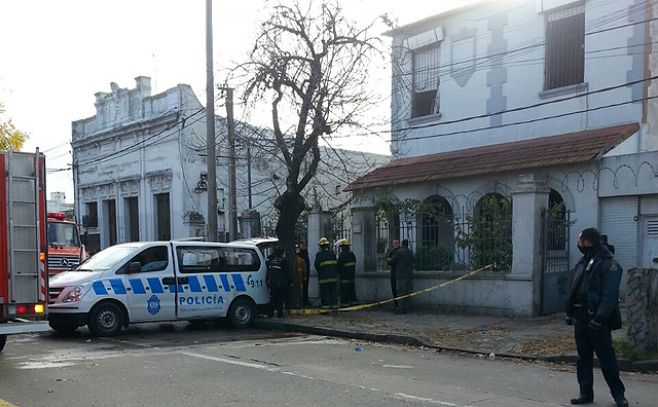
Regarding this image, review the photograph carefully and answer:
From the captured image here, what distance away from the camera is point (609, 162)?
1362 cm

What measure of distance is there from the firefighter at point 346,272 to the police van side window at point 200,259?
3.63m

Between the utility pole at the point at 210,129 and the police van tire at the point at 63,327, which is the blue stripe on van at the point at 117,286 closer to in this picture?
the police van tire at the point at 63,327

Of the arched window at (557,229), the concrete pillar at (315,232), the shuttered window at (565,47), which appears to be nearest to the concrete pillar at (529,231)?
the arched window at (557,229)

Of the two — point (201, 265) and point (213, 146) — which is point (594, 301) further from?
point (213, 146)

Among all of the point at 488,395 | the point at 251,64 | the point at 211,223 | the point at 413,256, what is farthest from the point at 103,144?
the point at 488,395

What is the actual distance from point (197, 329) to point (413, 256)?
16.6 feet

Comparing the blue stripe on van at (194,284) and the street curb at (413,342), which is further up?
the blue stripe on van at (194,284)

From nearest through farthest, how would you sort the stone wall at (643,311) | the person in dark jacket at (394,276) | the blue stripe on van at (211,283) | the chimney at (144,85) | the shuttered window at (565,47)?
the stone wall at (643,311)
the blue stripe on van at (211,283)
the person in dark jacket at (394,276)
the shuttered window at (565,47)
the chimney at (144,85)

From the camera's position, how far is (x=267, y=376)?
309 inches

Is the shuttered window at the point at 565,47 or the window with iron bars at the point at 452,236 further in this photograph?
the shuttered window at the point at 565,47

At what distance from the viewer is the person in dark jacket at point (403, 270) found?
13859 mm

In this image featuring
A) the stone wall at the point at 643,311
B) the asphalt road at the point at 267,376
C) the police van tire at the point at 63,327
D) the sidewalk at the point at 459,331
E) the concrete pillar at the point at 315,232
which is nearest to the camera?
the asphalt road at the point at 267,376

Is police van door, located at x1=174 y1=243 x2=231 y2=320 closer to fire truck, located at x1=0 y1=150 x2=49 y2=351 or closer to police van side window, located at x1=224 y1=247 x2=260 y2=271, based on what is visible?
police van side window, located at x1=224 y1=247 x2=260 y2=271

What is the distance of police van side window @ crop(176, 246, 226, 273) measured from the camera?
1199cm
